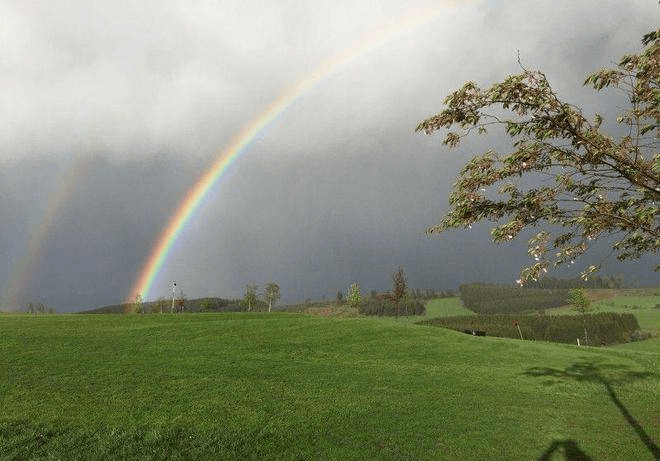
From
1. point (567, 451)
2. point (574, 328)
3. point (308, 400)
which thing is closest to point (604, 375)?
point (567, 451)

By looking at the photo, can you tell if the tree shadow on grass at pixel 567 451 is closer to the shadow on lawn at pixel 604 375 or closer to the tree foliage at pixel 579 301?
the shadow on lawn at pixel 604 375

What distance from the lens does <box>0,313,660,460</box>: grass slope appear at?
13.6 meters

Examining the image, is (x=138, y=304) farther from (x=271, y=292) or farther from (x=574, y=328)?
(x=574, y=328)

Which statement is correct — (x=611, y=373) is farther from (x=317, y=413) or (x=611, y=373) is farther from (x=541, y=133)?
(x=541, y=133)

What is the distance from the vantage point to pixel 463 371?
27.0 m

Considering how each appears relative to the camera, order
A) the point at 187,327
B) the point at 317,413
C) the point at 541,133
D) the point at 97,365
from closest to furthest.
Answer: the point at 541,133 → the point at 317,413 → the point at 97,365 → the point at 187,327

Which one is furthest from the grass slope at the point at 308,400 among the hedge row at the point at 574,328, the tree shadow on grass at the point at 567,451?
the hedge row at the point at 574,328

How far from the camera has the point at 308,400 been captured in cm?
1864

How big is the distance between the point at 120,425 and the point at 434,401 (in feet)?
43.4

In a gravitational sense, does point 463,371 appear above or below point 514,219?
below

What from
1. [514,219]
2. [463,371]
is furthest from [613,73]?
[463,371]

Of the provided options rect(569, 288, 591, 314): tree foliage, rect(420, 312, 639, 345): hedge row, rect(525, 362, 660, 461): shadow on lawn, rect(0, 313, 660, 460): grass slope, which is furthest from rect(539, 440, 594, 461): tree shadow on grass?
rect(420, 312, 639, 345): hedge row

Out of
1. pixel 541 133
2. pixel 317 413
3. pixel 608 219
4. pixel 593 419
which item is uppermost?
pixel 541 133

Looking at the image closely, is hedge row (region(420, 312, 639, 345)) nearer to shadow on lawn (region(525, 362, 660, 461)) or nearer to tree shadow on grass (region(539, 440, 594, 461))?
shadow on lawn (region(525, 362, 660, 461))
